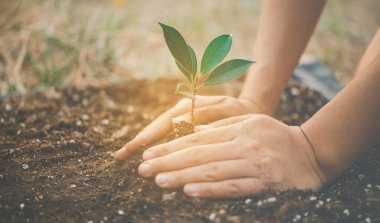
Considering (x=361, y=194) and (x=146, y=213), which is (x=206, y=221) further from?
(x=361, y=194)

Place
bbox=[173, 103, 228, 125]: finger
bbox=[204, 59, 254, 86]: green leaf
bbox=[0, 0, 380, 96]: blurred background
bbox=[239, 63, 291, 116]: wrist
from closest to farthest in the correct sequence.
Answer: bbox=[204, 59, 254, 86]: green leaf, bbox=[173, 103, 228, 125]: finger, bbox=[239, 63, 291, 116]: wrist, bbox=[0, 0, 380, 96]: blurred background

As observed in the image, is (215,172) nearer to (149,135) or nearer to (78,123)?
(149,135)

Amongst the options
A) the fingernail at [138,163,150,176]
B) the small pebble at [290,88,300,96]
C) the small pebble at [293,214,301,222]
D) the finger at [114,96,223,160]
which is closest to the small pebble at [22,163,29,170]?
the finger at [114,96,223,160]

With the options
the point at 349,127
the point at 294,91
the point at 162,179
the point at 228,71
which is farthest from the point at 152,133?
the point at 294,91

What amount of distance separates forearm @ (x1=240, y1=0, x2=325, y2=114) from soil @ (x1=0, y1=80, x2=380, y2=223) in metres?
0.24

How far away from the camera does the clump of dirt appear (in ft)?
4.06

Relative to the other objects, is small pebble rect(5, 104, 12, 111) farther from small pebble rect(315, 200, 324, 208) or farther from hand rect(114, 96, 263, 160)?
small pebble rect(315, 200, 324, 208)

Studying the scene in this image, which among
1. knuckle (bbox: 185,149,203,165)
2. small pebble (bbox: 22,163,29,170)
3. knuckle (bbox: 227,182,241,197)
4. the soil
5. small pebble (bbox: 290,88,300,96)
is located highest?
small pebble (bbox: 290,88,300,96)

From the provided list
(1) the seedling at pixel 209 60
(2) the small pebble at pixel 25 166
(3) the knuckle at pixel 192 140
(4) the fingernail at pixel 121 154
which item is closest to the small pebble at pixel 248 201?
(3) the knuckle at pixel 192 140

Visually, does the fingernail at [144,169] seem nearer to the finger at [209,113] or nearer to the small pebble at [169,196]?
the small pebble at [169,196]

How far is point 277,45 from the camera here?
5.07ft

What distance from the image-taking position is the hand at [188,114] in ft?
4.21

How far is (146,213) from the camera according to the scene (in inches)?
42.3

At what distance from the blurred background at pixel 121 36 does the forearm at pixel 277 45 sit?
1003 mm
